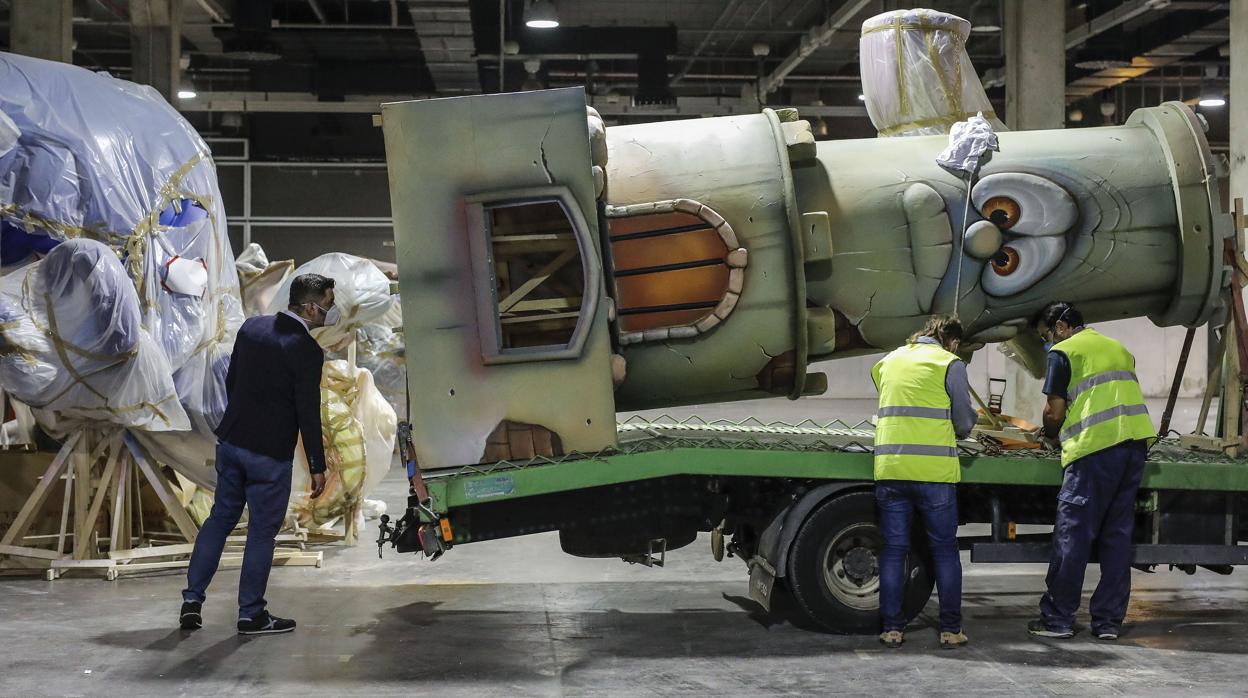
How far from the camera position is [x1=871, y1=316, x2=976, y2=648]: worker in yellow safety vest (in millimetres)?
6020

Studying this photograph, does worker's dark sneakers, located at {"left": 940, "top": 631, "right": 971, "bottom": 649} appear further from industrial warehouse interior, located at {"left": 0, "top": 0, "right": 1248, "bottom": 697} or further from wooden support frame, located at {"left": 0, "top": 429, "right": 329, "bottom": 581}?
wooden support frame, located at {"left": 0, "top": 429, "right": 329, "bottom": 581}

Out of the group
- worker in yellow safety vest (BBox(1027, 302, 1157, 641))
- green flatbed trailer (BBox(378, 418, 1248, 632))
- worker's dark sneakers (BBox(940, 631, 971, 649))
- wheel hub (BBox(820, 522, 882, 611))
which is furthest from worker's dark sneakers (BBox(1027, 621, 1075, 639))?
wheel hub (BBox(820, 522, 882, 611))

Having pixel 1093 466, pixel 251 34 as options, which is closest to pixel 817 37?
pixel 251 34

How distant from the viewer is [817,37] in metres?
19.9

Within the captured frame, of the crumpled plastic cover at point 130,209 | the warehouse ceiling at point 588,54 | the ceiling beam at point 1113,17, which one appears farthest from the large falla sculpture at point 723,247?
the ceiling beam at point 1113,17

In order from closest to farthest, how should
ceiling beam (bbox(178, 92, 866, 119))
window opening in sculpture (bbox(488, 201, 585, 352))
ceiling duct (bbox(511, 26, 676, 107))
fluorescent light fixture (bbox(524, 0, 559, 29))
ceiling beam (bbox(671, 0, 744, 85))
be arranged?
1. window opening in sculpture (bbox(488, 201, 585, 352))
2. fluorescent light fixture (bbox(524, 0, 559, 29))
3. ceiling duct (bbox(511, 26, 676, 107))
4. ceiling beam (bbox(671, 0, 744, 85))
5. ceiling beam (bbox(178, 92, 866, 119))

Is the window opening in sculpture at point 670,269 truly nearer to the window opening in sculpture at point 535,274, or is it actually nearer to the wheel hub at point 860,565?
the window opening in sculpture at point 535,274

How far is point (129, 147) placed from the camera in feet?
26.0

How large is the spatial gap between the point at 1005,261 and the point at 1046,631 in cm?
195

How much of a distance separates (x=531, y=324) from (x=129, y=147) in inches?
134

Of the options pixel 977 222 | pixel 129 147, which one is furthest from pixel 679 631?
pixel 129 147

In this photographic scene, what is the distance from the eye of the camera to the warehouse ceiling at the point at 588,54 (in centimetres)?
1945

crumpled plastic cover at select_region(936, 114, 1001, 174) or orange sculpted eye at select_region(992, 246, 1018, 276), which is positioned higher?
crumpled plastic cover at select_region(936, 114, 1001, 174)

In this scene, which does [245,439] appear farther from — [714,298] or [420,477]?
[714,298]
